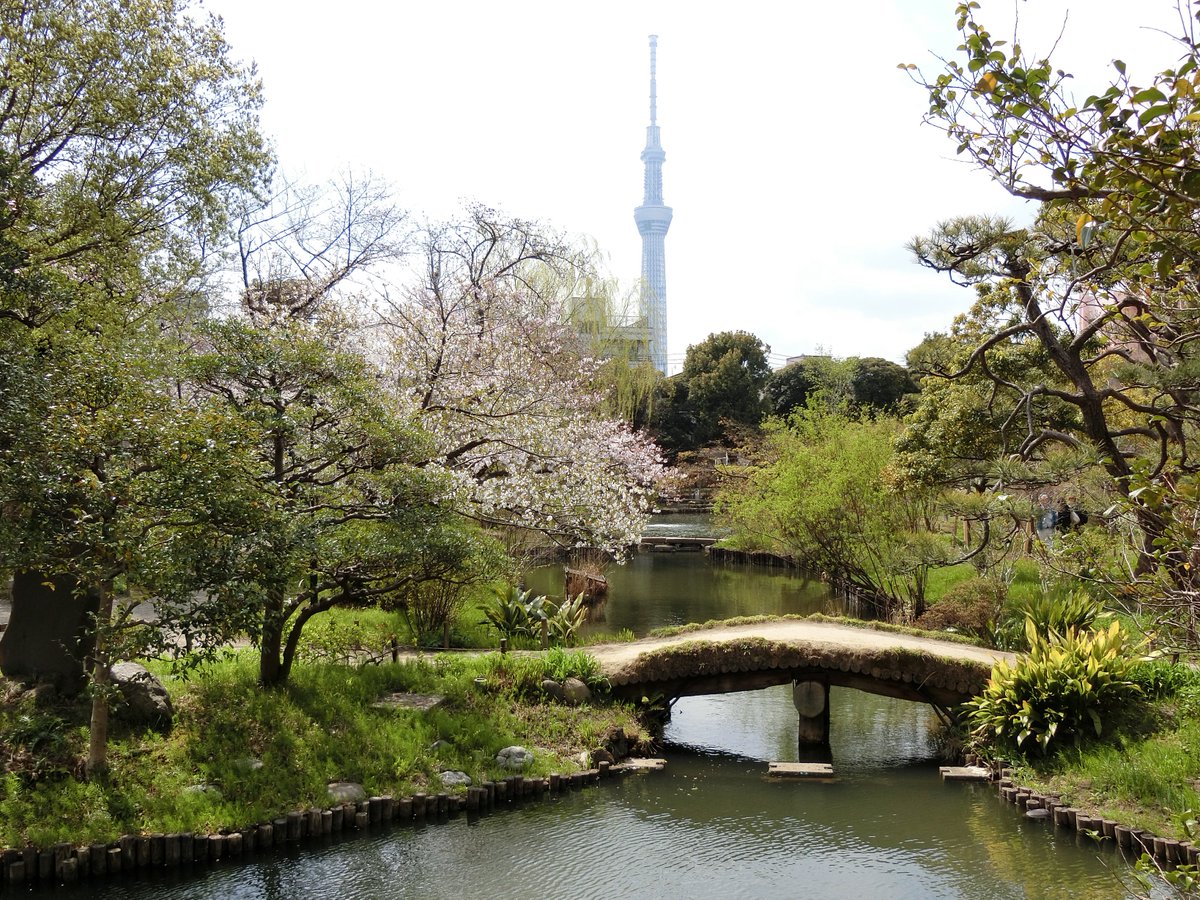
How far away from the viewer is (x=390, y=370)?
13.9m

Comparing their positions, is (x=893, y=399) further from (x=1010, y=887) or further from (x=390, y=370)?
(x=1010, y=887)

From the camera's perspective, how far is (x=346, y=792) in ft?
27.1

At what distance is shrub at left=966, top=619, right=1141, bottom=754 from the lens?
9227mm

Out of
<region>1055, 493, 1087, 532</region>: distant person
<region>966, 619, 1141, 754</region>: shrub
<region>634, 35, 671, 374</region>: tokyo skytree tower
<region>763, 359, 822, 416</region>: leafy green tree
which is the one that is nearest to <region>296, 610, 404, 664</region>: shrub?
<region>966, 619, 1141, 754</region>: shrub

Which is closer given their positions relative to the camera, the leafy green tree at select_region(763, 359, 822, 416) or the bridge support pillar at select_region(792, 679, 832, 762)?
the bridge support pillar at select_region(792, 679, 832, 762)

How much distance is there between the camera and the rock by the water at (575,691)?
10.5 metres

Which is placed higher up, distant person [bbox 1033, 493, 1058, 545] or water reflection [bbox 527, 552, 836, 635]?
distant person [bbox 1033, 493, 1058, 545]

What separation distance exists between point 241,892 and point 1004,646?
33.6 ft

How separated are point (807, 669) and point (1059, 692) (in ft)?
8.97

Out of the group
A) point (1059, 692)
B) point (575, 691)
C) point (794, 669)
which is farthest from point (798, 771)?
point (1059, 692)

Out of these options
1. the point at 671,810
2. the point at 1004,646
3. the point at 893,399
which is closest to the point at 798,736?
the point at 671,810

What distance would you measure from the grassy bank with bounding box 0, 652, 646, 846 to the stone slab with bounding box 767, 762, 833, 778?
5.29 feet

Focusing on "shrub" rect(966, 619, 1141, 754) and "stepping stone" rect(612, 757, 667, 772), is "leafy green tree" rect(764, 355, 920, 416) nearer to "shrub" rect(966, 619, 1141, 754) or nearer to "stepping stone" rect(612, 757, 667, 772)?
"shrub" rect(966, 619, 1141, 754)

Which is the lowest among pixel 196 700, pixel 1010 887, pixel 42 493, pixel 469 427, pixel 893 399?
pixel 1010 887
